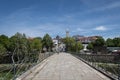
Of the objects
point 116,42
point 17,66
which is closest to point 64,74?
point 17,66

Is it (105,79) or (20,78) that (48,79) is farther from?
(105,79)

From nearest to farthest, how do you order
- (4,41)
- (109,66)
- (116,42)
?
(109,66), (4,41), (116,42)

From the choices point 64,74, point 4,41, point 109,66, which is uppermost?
point 4,41

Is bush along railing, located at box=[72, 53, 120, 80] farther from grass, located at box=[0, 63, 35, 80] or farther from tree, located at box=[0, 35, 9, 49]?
tree, located at box=[0, 35, 9, 49]

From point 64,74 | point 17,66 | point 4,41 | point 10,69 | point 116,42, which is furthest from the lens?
point 116,42

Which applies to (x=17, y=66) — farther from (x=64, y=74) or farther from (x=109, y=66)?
(x=109, y=66)

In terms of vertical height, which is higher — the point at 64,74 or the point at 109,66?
the point at 109,66

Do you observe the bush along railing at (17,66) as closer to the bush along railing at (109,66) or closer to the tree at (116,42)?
the bush along railing at (109,66)

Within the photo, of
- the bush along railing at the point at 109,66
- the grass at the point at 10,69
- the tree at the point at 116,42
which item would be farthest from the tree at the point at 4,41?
the grass at the point at 10,69

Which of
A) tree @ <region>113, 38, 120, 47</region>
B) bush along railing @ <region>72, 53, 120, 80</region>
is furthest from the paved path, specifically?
tree @ <region>113, 38, 120, 47</region>

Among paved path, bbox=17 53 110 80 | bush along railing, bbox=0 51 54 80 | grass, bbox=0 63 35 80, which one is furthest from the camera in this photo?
paved path, bbox=17 53 110 80

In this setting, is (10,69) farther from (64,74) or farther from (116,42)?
(116,42)

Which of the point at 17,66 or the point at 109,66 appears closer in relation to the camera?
the point at 17,66

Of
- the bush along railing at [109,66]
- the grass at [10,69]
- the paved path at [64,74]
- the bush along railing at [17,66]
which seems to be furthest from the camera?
the paved path at [64,74]
